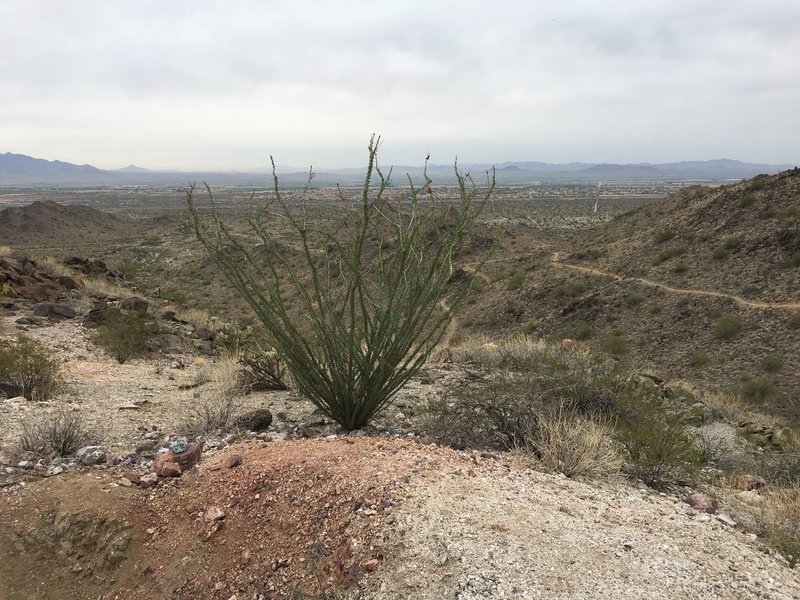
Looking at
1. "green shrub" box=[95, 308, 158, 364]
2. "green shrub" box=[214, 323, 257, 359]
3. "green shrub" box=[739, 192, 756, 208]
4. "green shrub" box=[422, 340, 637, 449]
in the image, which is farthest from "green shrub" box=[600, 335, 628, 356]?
"green shrub" box=[95, 308, 158, 364]

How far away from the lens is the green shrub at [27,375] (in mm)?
6434

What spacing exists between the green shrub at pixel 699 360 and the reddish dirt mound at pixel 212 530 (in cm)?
1328

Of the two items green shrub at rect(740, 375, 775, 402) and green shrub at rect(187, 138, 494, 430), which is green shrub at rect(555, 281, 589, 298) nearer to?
green shrub at rect(740, 375, 775, 402)

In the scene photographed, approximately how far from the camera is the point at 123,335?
10.1m

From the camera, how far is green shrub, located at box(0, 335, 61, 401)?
6434 mm

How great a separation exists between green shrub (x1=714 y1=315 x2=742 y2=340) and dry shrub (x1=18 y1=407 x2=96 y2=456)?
16536 mm

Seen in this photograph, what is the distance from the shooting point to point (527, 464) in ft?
14.3

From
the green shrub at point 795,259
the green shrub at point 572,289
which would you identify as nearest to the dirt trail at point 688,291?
the green shrub at point 572,289

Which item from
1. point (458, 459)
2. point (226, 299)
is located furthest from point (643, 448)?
point (226, 299)

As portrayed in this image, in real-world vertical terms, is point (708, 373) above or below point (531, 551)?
below

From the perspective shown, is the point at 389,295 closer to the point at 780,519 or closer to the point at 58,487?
the point at 58,487

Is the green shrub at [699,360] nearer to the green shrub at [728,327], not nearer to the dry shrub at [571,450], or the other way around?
the green shrub at [728,327]

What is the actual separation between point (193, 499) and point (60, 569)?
89 cm

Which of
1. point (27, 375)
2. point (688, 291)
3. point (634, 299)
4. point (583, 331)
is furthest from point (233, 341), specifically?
point (688, 291)
